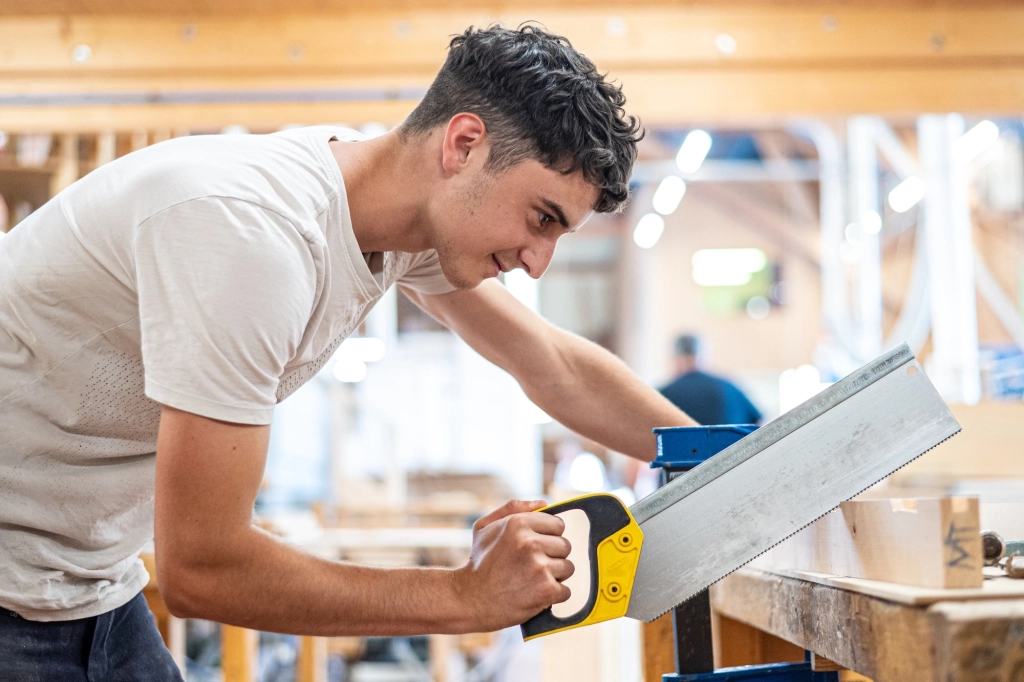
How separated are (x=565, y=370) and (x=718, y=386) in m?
3.76

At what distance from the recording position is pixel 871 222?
10.4m

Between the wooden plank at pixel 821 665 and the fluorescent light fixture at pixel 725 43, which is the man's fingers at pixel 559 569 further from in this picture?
the fluorescent light fixture at pixel 725 43

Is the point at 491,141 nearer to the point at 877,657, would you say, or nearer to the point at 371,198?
the point at 371,198

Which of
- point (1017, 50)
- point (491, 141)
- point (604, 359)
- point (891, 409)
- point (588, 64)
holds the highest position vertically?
point (1017, 50)

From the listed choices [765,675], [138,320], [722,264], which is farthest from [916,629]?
[722,264]

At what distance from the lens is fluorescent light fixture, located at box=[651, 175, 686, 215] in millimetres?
12845

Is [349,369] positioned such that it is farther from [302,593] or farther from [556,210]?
[302,593]

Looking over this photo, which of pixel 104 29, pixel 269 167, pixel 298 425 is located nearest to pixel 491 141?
pixel 269 167

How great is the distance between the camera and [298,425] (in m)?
9.84

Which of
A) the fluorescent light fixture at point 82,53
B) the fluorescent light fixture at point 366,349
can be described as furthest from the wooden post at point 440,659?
the fluorescent light fixture at point 366,349

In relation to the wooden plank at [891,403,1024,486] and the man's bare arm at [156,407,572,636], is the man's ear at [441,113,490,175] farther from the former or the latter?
the wooden plank at [891,403,1024,486]

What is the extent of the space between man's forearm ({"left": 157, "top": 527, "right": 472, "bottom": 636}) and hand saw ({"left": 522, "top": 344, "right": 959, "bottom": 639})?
0.18 m

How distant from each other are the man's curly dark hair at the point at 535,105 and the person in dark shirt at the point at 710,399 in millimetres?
3968

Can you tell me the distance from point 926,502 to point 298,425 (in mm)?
9280
